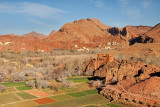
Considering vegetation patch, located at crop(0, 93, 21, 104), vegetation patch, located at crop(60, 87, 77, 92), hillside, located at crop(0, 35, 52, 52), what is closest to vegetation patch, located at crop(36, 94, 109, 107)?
vegetation patch, located at crop(60, 87, 77, 92)

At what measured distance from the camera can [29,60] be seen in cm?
4444

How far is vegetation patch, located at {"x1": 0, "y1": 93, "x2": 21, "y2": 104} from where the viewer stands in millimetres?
16984

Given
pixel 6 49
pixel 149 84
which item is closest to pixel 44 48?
pixel 6 49

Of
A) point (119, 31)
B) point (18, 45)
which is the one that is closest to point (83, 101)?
point (18, 45)

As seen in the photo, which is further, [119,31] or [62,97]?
[119,31]

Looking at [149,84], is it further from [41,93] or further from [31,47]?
[31,47]

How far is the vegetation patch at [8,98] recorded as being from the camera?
55.7 feet

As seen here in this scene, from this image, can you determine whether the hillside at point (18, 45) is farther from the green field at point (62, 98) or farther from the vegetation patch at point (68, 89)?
the vegetation patch at point (68, 89)

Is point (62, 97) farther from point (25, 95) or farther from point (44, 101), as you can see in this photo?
point (25, 95)

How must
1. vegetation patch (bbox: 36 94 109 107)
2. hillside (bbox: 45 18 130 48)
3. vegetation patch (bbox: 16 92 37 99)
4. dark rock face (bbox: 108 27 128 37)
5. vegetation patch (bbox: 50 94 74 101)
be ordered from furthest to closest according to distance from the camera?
dark rock face (bbox: 108 27 128 37), hillside (bbox: 45 18 130 48), vegetation patch (bbox: 16 92 37 99), vegetation patch (bbox: 50 94 74 101), vegetation patch (bbox: 36 94 109 107)

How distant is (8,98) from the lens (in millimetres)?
17969

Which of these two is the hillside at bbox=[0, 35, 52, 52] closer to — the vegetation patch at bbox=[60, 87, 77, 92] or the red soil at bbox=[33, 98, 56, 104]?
the vegetation patch at bbox=[60, 87, 77, 92]

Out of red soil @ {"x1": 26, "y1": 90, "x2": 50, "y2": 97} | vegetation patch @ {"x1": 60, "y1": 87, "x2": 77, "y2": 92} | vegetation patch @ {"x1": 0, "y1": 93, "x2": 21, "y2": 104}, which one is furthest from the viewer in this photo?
vegetation patch @ {"x1": 60, "y1": 87, "x2": 77, "y2": 92}

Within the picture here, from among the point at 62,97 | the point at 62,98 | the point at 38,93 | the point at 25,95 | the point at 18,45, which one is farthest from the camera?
the point at 18,45
